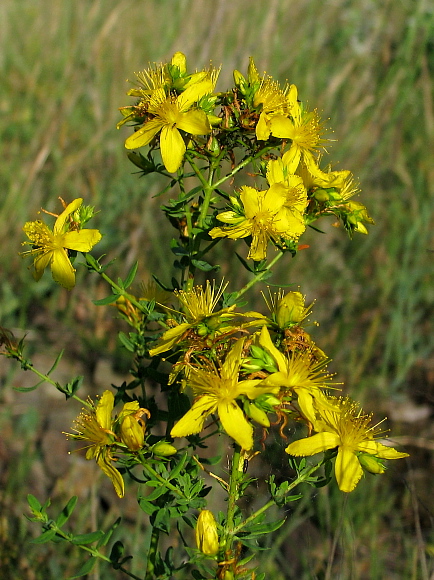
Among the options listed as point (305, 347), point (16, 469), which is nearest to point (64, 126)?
point (16, 469)

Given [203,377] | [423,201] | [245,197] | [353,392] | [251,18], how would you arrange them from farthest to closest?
[251,18], [423,201], [353,392], [245,197], [203,377]

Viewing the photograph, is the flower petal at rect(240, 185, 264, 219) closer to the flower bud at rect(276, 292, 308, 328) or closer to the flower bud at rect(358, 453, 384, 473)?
the flower bud at rect(276, 292, 308, 328)

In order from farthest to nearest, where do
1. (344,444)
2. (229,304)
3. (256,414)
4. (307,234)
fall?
1. (307,234)
2. (229,304)
3. (344,444)
4. (256,414)

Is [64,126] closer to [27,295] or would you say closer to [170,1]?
[27,295]

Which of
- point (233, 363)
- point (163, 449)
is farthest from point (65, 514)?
point (233, 363)

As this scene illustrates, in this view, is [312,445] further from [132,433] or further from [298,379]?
[132,433]

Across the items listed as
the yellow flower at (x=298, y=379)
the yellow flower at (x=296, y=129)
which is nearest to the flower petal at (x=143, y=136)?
the yellow flower at (x=296, y=129)
